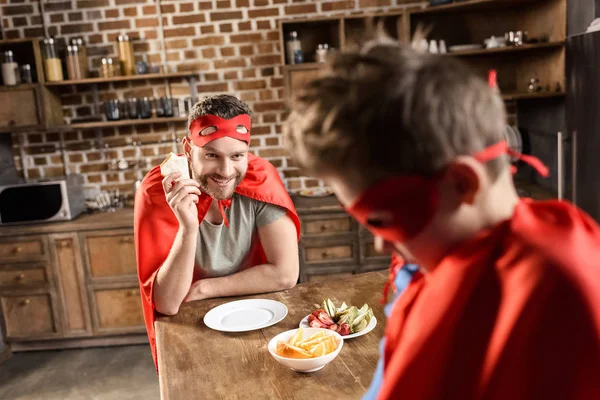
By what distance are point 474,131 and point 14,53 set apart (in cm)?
419

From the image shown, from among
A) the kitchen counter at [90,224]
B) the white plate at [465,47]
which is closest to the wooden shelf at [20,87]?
the kitchen counter at [90,224]

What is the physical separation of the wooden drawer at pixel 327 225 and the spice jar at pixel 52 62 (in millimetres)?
2012

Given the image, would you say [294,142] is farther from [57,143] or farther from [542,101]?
[57,143]

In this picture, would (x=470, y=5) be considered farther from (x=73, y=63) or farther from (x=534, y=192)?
(x=73, y=63)

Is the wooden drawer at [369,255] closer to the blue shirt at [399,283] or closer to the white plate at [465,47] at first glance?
the white plate at [465,47]

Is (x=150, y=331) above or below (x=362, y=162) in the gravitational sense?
below

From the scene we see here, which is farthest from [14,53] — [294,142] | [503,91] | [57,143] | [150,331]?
[294,142]

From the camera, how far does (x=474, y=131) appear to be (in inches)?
22.6

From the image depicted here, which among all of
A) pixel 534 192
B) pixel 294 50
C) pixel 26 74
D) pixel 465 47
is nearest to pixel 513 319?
pixel 534 192

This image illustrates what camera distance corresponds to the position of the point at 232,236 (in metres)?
2.05

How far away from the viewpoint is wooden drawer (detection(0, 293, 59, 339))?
12.1 ft

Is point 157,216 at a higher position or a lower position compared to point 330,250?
higher

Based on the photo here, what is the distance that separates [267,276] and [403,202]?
4.49 feet

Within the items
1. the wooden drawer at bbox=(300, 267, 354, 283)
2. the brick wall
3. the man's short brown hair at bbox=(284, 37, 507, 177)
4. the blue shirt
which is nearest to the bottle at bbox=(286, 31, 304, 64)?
the brick wall
